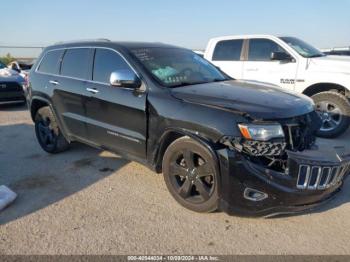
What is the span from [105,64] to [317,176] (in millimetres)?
2872

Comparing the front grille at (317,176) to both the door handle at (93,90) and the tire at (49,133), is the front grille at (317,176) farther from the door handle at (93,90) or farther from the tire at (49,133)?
the tire at (49,133)

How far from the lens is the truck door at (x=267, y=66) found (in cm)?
682

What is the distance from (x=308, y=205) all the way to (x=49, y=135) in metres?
4.17

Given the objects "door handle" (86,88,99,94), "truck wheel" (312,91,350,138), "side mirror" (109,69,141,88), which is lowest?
"truck wheel" (312,91,350,138)

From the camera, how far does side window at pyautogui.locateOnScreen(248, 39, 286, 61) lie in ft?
23.6

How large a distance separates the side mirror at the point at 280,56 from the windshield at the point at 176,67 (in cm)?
239

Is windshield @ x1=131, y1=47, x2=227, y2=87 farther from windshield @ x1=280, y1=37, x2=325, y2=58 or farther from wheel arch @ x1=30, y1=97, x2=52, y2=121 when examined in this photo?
windshield @ x1=280, y1=37, x2=325, y2=58

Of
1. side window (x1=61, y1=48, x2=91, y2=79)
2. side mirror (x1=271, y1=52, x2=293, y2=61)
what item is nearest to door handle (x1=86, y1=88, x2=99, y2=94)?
side window (x1=61, y1=48, x2=91, y2=79)

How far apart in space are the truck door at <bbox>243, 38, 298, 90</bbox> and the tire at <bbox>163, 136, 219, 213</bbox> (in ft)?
13.7

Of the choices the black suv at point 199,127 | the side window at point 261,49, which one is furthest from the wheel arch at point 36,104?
the side window at point 261,49

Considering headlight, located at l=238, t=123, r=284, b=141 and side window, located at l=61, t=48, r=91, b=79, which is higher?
side window, located at l=61, t=48, r=91, b=79

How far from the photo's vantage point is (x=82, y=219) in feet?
11.3

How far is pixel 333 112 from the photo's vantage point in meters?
6.30

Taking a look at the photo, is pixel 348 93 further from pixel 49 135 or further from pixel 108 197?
pixel 49 135
